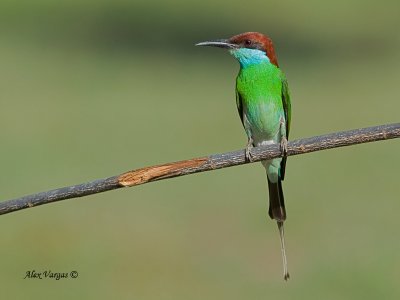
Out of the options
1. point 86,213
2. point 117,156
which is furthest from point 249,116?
point 117,156

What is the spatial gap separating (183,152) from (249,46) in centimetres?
381

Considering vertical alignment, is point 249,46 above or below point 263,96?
above

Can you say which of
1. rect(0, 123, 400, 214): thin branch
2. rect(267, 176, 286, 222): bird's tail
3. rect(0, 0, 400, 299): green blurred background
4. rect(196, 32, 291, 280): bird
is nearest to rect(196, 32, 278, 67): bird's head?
rect(196, 32, 291, 280): bird

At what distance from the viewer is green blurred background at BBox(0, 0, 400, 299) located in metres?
4.89

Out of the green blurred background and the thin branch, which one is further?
the green blurred background

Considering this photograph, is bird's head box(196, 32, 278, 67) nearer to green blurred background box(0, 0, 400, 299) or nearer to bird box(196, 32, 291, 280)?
bird box(196, 32, 291, 280)

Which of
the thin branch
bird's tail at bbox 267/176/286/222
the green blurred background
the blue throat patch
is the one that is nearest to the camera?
the thin branch

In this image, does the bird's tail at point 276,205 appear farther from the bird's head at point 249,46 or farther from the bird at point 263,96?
the bird's head at point 249,46

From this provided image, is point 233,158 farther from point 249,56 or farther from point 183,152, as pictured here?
point 183,152

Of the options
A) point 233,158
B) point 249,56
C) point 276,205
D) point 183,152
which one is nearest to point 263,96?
point 249,56

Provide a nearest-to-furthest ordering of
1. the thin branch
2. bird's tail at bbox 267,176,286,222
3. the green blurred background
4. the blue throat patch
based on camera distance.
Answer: the thin branch, bird's tail at bbox 267,176,286,222, the blue throat patch, the green blurred background

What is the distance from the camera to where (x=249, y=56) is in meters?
3.24

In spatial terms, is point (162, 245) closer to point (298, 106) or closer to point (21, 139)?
point (21, 139)

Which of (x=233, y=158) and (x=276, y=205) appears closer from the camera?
(x=233, y=158)
